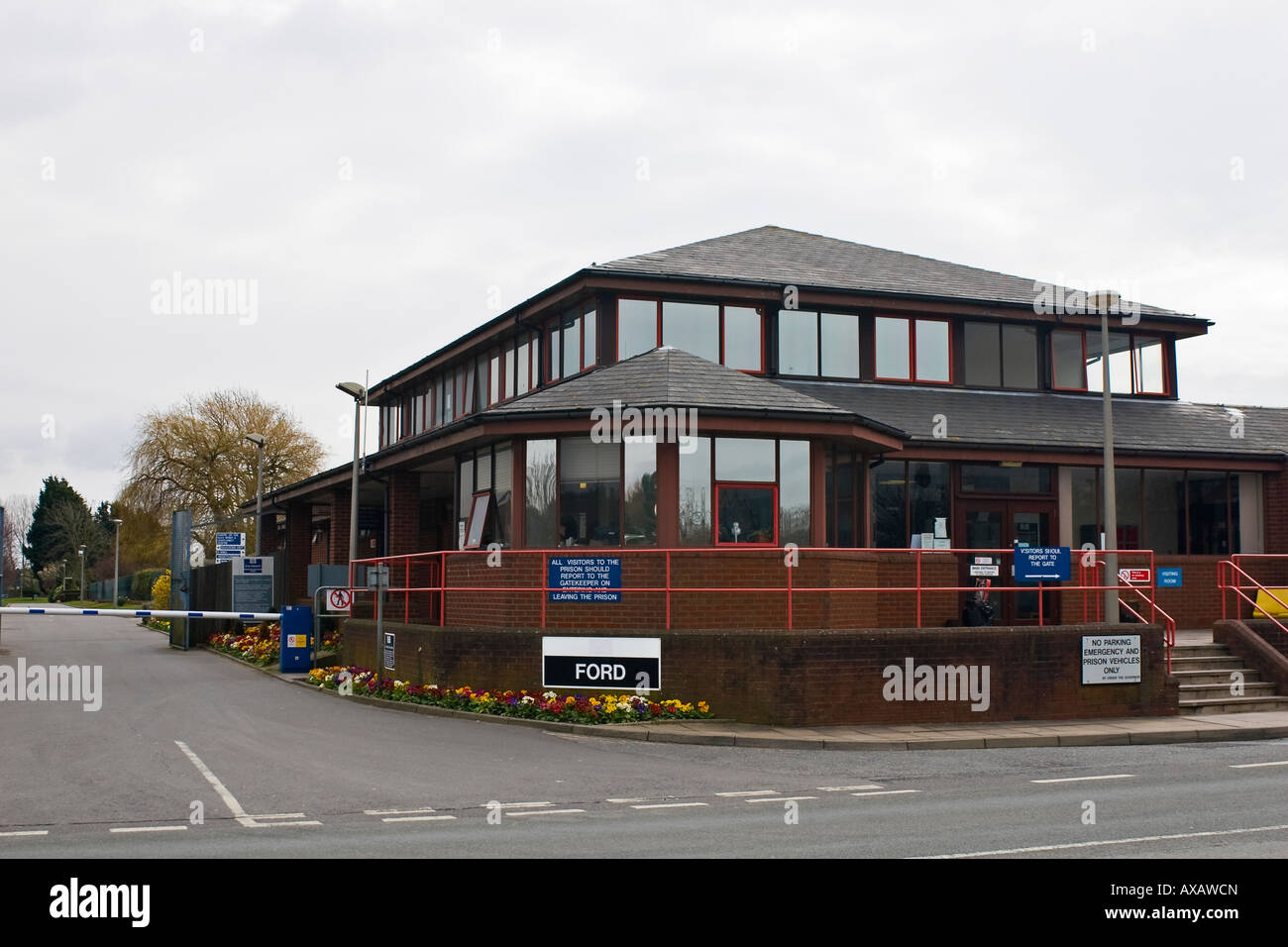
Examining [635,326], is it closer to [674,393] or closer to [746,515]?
[674,393]

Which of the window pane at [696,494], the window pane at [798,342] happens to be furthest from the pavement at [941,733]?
the window pane at [798,342]

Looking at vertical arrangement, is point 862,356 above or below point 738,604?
above

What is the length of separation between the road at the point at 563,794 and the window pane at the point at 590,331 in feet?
30.1

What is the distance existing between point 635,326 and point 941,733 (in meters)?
11.2

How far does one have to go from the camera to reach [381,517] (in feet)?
115

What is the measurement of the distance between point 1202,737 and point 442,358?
70.1 feet

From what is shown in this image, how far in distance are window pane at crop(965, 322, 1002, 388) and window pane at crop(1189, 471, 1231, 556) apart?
485cm

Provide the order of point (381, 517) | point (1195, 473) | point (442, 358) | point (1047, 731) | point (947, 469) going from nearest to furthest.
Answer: point (1047, 731), point (947, 469), point (1195, 473), point (442, 358), point (381, 517)

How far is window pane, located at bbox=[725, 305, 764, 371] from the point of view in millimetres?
24594

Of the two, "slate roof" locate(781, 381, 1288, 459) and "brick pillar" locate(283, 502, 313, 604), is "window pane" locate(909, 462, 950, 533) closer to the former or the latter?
"slate roof" locate(781, 381, 1288, 459)

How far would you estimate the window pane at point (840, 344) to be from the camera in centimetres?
2558

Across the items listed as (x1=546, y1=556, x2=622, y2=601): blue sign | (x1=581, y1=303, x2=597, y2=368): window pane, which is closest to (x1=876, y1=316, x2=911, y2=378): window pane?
(x1=581, y1=303, x2=597, y2=368): window pane
